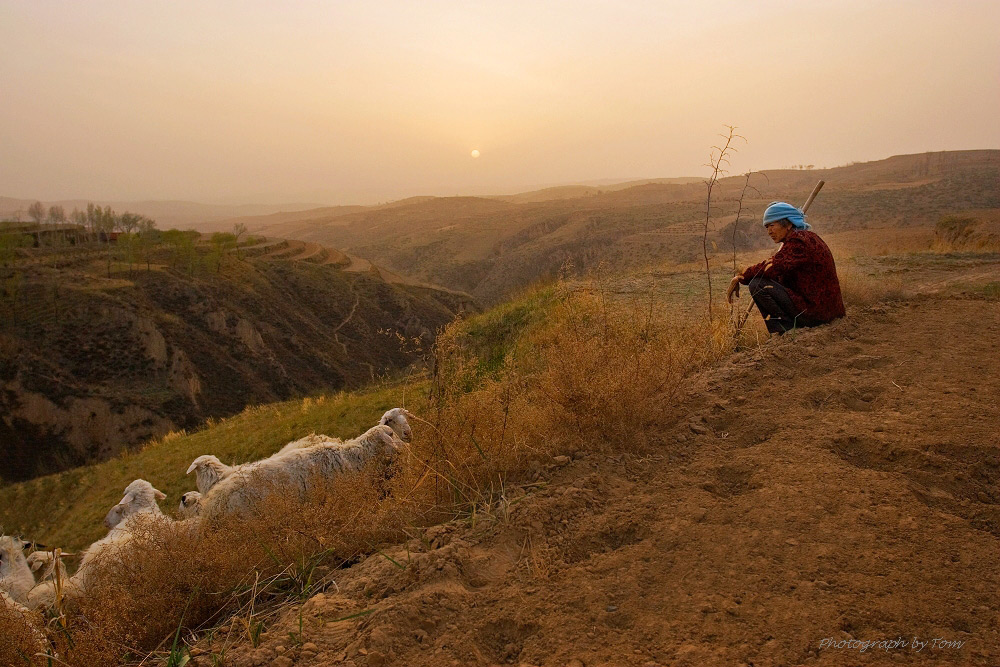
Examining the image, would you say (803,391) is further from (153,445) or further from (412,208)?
(412,208)

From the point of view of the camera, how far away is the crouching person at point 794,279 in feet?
15.8

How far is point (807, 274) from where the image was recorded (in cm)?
486

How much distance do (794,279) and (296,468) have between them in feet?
16.4

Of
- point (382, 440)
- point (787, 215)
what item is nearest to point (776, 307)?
point (787, 215)

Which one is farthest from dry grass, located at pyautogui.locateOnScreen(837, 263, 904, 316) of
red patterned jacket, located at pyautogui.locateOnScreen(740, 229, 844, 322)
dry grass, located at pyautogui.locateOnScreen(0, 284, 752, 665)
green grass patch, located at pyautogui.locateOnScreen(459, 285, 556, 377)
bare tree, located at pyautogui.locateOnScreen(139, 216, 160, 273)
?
bare tree, located at pyautogui.locateOnScreen(139, 216, 160, 273)

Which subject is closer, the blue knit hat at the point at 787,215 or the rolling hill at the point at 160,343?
the blue knit hat at the point at 787,215

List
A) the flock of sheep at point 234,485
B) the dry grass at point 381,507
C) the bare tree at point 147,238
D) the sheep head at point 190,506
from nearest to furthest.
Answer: the dry grass at point 381,507
the flock of sheep at point 234,485
the sheep head at point 190,506
the bare tree at point 147,238

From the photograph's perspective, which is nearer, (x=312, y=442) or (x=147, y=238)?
(x=312, y=442)

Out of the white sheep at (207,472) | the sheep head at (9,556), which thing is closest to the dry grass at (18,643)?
the sheep head at (9,556)

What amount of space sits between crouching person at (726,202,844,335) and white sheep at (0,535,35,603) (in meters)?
6.99

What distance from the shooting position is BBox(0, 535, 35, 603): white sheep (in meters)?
4.93

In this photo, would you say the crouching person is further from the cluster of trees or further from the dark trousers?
the cluster of trees

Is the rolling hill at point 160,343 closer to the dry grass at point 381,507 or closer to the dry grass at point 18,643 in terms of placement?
the dry grass at point 381,507

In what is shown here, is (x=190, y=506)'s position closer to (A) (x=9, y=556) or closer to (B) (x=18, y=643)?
(A) (x=9, y=556)
